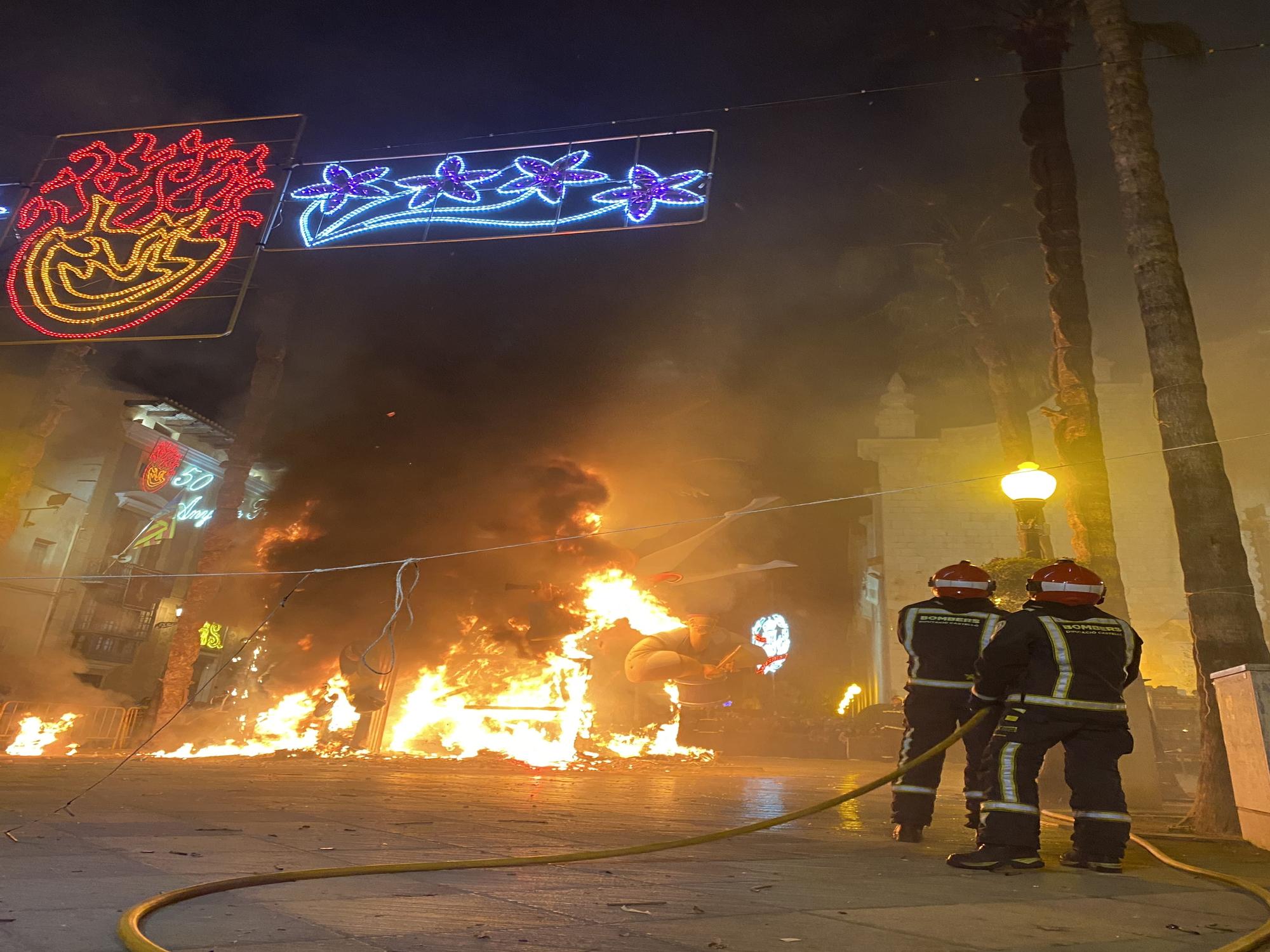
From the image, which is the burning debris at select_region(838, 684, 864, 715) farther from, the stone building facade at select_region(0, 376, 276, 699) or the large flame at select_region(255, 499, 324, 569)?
the stone building facade at select_region(0, 376, 276, 699)

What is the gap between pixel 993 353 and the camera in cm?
1636

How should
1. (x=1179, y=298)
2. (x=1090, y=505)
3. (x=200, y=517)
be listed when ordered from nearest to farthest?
1. (x=1179, y=298)
2. (x=1090, y=505)
3. (x=200, y=517)

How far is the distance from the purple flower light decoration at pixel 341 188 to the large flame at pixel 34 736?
53.5 ft

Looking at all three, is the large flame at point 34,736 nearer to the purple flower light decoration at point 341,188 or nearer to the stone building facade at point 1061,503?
the purple flower light decoration at point 341,188

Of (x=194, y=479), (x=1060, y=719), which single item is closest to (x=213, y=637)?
(x=194, y=479)

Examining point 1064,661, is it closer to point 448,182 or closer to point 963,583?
point 963,583

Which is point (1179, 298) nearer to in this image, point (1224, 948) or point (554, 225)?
point (554, 225)

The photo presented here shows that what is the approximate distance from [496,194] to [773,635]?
2268 centimetres

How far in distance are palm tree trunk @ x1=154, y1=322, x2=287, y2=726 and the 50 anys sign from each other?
12.6m

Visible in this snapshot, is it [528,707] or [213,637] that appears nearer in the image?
[528,707]

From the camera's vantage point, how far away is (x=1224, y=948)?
258 centimetres

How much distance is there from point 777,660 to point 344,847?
24.2 m

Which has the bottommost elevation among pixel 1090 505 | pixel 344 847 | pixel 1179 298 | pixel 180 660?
pixel 344 847

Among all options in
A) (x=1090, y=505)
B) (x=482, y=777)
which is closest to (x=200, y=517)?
(x=482, y=777)
